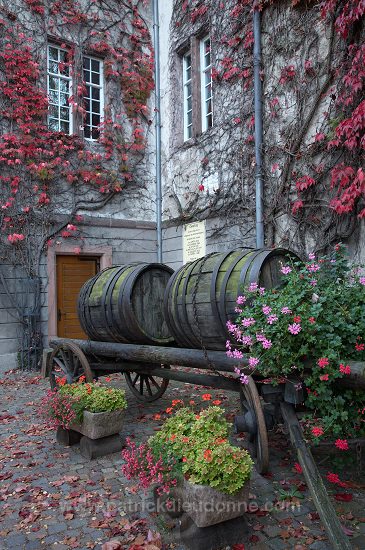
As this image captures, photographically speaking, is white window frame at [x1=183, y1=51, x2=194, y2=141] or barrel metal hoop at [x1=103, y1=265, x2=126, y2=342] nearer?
barrel metal hoop at [x1=103, y1=265, x2=126, y2=342]

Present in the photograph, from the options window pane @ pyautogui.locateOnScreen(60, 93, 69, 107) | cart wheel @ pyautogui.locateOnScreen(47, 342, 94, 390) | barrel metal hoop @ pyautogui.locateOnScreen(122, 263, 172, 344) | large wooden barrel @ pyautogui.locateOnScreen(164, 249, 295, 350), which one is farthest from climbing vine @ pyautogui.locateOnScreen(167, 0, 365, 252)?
cart wheel @ pyautogui.locateOnScreen(47, 342, 94, 390)

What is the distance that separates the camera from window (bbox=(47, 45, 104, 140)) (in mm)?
9055

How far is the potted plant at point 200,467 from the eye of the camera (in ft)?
7.60

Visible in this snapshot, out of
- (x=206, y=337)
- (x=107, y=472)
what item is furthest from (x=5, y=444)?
(x=206, y=337)

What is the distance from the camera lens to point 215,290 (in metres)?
3.39

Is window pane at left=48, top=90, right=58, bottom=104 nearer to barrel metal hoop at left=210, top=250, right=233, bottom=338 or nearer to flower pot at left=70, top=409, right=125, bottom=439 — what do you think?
barrel metal hoop at left=210, top=250, right=233, bottom=338

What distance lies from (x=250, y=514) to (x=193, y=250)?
6.69m

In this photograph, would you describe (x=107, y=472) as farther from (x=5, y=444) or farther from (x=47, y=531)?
(x=5, y=444)

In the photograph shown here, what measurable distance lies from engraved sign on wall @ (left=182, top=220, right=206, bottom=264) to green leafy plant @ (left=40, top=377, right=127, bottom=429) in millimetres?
5212

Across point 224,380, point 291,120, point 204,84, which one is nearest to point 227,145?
point 291,120

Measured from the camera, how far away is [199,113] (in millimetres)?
9258

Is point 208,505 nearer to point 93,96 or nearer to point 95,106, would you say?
point 95,106

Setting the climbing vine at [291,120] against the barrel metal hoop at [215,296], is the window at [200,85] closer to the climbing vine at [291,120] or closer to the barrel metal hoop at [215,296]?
the climbing vine at [291,120]

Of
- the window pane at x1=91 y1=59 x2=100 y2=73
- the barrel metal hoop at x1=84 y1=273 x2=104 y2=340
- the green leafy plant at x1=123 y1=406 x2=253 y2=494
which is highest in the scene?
the window pane at x1=91 y1=59 x2=100 y2=73
